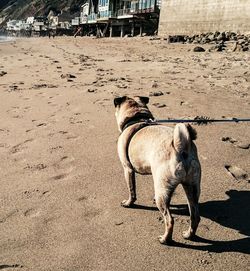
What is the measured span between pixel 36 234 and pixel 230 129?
172 inches

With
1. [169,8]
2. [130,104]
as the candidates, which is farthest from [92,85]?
[169,8]

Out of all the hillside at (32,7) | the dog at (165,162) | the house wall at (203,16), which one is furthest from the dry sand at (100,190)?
the hillside at (32,7)

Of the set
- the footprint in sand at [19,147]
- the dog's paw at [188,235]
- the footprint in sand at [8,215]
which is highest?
the dog's paw at [188,235]

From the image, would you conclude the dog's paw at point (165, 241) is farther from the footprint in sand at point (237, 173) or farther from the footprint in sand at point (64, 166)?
the footprint in sand at point (64, 166)

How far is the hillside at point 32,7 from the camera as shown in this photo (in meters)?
127

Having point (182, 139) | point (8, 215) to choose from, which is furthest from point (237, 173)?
point (8, 215)

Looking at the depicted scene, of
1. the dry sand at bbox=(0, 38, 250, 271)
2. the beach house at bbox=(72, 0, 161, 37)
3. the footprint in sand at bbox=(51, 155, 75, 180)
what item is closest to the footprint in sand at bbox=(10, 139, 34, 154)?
the dry sand at bbox=(0, 38, 250, 271)

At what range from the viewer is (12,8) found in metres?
186

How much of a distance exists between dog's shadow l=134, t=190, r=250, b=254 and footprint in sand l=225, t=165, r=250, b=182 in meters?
0.40

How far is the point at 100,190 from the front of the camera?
471 centimetres

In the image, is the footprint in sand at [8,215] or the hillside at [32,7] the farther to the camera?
the hillside at [32,7]

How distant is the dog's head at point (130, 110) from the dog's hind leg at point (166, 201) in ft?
4.25

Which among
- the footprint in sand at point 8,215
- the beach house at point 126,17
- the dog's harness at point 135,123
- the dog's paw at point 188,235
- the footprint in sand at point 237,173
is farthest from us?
the beach house at point 126,17

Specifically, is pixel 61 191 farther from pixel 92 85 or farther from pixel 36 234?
pixel 92 85
